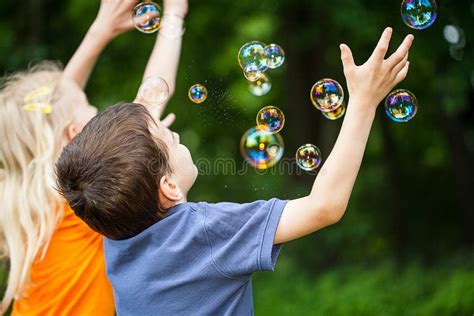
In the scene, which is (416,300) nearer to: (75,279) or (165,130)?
(75,279)

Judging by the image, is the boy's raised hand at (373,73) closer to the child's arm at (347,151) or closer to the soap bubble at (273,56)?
the child's arm at (347,151)

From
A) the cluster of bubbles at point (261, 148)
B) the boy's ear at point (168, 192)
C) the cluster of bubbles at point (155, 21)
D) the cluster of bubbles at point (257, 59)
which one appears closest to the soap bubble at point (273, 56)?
the cluster of bubbles at point (257, 59)

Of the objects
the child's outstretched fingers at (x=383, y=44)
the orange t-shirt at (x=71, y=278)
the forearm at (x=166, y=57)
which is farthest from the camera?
the forearm at (x=166, y=57)

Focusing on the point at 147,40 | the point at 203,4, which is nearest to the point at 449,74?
the point at 203,4

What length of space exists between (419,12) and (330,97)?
558mm

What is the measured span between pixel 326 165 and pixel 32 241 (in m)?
1.43

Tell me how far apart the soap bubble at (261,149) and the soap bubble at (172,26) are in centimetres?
62

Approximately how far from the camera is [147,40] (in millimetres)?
9062

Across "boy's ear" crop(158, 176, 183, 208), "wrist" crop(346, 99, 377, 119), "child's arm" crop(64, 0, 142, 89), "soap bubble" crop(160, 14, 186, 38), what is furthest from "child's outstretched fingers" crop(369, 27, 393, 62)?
"child's arm" crop(64, 0, 142, 89)

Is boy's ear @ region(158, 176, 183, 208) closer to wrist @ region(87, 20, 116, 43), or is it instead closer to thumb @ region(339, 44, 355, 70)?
thumb @ region(339, 44, 355, 70)

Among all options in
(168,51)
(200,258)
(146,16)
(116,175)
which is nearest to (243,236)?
(200,258)

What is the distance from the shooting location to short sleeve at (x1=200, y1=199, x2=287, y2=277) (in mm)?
1951

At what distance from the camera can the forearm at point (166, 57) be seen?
10.4 feet

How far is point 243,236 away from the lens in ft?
6.47
